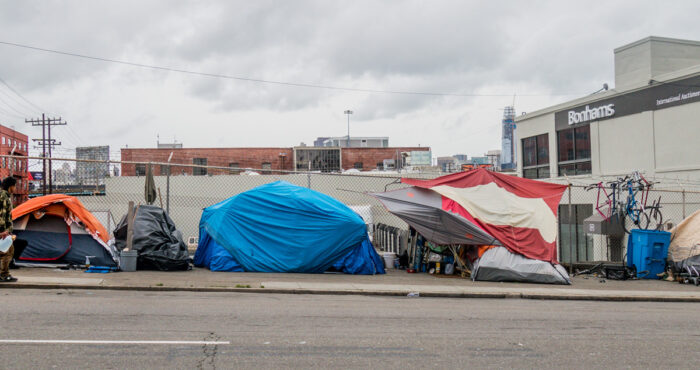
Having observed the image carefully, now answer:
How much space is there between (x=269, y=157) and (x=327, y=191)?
28866 mm

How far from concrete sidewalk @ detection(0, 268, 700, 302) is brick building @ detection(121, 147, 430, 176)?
44768mm

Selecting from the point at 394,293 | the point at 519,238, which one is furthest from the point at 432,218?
the point at 394,293

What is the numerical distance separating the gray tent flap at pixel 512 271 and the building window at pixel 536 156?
593 inches

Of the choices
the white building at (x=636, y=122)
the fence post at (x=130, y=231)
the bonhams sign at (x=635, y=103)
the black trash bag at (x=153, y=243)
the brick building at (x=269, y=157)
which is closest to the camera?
the fence post at (x=130, y=231)

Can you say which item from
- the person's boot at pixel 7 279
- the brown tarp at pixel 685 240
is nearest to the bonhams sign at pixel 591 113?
the brown tarp at pixel 685 240

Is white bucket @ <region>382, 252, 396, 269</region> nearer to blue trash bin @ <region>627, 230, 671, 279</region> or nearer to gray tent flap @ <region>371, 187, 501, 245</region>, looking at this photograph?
gray tent flap @ <region>371, 187, 501, 245</region>

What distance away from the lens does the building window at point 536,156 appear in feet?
89.6

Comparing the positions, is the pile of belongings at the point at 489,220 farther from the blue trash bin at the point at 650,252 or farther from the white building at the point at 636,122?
the white building at the point at 636,122

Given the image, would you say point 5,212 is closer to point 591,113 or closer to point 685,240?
point 685,240

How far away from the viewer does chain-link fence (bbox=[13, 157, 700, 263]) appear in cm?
1696

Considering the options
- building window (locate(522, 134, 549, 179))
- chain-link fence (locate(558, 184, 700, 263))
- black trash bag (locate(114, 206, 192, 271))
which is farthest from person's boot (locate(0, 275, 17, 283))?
building window (locate(522, 134, 549, 179))

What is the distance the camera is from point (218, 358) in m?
5.79

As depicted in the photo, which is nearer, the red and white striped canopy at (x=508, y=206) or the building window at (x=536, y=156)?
the red and white striped canopy at (x=508, y=206)

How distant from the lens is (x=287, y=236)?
42.7ft
